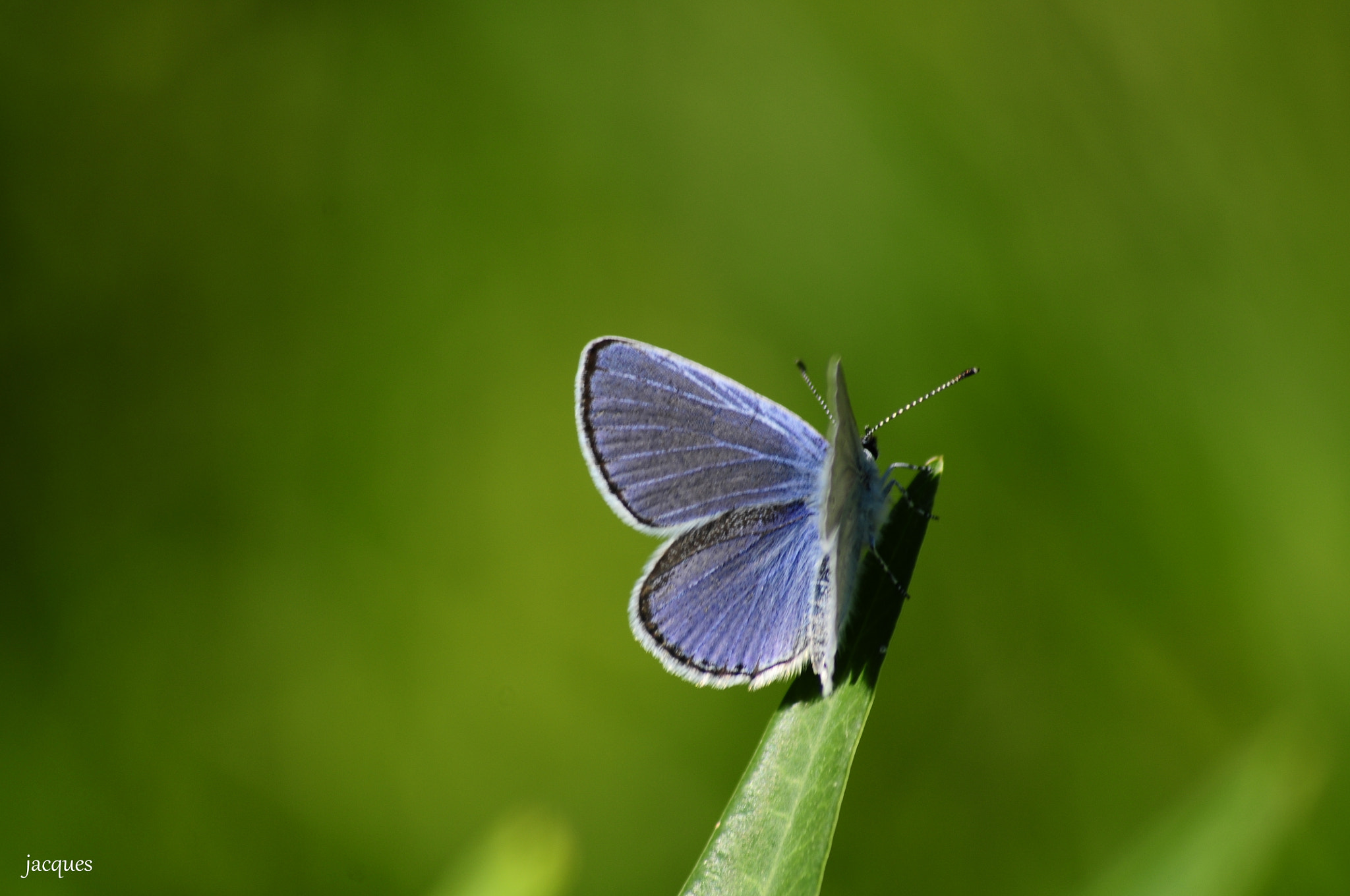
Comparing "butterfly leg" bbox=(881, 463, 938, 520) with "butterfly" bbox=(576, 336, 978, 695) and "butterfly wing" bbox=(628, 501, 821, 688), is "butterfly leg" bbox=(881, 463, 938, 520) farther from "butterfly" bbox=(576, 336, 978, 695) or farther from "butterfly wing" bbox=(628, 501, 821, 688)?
"butterfly wing" bbox=(628, 501, 821, 688)

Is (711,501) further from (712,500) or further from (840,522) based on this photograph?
(840,522)

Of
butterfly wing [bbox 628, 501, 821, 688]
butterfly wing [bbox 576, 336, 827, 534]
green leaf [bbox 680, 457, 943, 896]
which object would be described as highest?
butterfly wing [bbox 576, 336, 827, 534]

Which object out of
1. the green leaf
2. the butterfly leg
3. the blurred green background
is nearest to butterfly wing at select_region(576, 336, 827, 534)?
the butterfly leg

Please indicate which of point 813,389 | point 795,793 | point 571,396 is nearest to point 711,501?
point 813,389

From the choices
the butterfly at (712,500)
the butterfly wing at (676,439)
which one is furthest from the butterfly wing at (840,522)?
the butterfly wing at (676,439)

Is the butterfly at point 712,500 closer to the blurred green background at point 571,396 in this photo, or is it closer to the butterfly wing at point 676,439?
the butterfly wing at point 676,439
